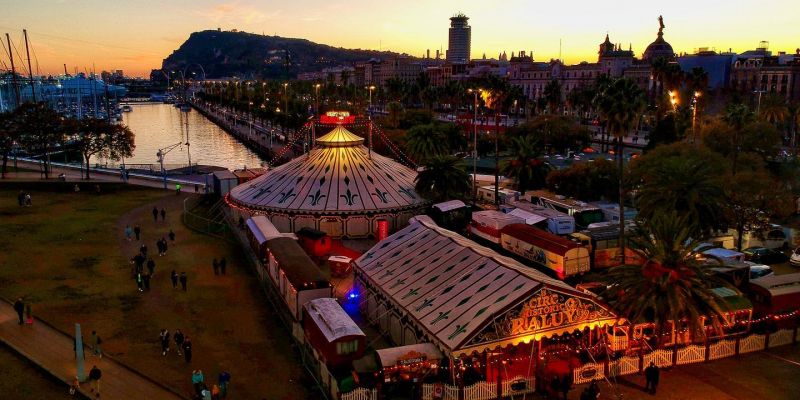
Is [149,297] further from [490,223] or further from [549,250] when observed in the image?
[549,250]

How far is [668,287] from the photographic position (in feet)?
74.3

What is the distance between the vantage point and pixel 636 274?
24.0 m

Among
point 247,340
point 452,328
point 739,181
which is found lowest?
point 247,340

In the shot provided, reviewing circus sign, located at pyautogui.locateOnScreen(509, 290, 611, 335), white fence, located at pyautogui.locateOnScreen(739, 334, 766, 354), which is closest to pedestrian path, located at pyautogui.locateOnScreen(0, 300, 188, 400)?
circus sign, located at pyautogui.locateOnScreen(509, 290, 611, 335)

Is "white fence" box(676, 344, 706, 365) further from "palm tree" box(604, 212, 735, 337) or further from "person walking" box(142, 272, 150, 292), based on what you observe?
"person walking" box(142, 272, 150, 292)

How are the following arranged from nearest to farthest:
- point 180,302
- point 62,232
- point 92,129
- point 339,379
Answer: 1. point 339,379
2. point 180,302
3. point 62,232
4. point 92,129

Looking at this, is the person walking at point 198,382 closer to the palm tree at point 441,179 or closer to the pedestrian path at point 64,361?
the pedestrian path at point 64,361

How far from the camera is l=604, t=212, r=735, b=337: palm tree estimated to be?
74.1ft

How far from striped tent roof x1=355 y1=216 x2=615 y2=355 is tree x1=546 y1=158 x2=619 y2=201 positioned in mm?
24197

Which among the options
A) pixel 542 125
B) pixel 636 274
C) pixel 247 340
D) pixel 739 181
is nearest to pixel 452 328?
pixel 636 274

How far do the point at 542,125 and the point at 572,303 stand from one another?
72.0 meters

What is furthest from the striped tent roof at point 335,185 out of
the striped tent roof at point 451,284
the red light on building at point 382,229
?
the striped tent roof at point 451,284

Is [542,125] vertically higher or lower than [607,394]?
higher

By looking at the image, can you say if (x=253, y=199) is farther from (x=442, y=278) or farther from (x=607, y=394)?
(x=607, y=394)
